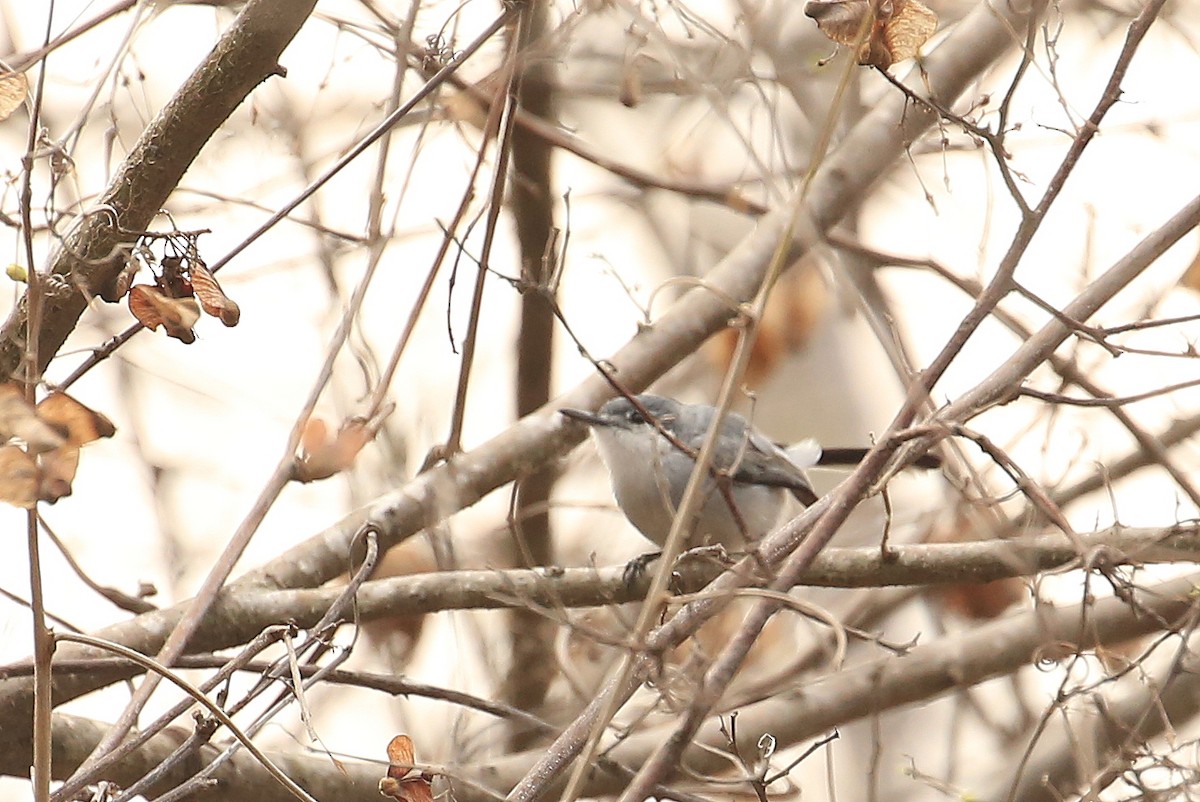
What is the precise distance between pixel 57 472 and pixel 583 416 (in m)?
2.35

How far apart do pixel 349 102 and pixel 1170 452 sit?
3.33 meters

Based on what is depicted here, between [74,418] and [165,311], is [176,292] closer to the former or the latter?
[165,311]

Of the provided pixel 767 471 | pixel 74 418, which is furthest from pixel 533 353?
pixel 74 418

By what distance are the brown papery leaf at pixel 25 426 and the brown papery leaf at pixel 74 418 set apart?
2cm

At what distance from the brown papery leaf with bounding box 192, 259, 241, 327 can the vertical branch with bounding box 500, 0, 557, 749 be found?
205 cm

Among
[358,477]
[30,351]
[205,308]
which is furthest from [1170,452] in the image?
[30,351]

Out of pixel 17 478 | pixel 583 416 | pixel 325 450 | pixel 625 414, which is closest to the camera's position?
pixel 17 478

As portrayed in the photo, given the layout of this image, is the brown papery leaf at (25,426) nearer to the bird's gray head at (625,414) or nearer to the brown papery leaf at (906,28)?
the brown papery leaf at (906,28)

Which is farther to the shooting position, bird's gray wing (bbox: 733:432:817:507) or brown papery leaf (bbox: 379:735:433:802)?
bird's gray wing (bbox: 733:432:817:507)

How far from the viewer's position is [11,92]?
1972 millimetres

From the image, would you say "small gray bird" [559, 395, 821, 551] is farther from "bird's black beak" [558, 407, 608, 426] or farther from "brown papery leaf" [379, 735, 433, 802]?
"brown papery leaf" [379, 735, 433, 802]

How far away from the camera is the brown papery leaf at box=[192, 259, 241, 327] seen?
1797mm

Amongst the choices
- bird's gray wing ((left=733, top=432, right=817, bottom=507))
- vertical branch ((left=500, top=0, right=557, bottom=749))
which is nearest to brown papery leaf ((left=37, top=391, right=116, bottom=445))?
vertical branch ((left=500, top=0, right=557, bottom=749))

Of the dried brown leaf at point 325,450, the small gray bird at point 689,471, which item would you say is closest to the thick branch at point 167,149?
the dried brown leaf at point 325,450
